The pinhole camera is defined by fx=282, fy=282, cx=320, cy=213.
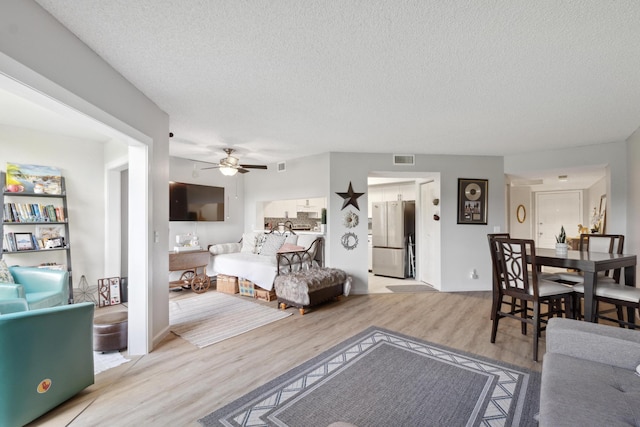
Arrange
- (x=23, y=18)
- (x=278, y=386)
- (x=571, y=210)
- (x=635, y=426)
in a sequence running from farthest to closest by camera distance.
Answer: (x=571, y=210)
(x=278, y=386)
(x=23, y=18)
(x=635, y=426)

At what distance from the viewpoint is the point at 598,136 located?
3.88 m

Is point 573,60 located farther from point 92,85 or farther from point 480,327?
point 92,85

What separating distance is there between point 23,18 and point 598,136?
586cm

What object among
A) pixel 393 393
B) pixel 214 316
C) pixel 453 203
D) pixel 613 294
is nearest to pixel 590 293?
pixel 613 294

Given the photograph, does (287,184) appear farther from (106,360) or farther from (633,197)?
(633,197)

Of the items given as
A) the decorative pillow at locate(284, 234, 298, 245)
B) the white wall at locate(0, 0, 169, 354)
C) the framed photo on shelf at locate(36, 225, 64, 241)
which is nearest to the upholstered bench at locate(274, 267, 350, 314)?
the decorative pillow at locate(284, 234, 298, 245)

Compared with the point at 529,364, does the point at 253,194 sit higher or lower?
higher

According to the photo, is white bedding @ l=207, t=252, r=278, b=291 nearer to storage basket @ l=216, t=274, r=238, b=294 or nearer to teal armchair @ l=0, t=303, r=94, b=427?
storage basket @ l=216, t=274, r=238, b=294

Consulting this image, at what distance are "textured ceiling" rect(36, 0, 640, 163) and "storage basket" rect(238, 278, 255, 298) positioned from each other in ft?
7.92

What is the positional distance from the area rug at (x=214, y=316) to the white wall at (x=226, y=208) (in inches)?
52.2

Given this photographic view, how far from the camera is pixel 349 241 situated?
4801mm

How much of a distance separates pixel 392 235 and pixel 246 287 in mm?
3265

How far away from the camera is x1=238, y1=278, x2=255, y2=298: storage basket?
458 cm

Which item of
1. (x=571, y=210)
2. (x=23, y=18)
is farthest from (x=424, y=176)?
(x=571, y=210)
